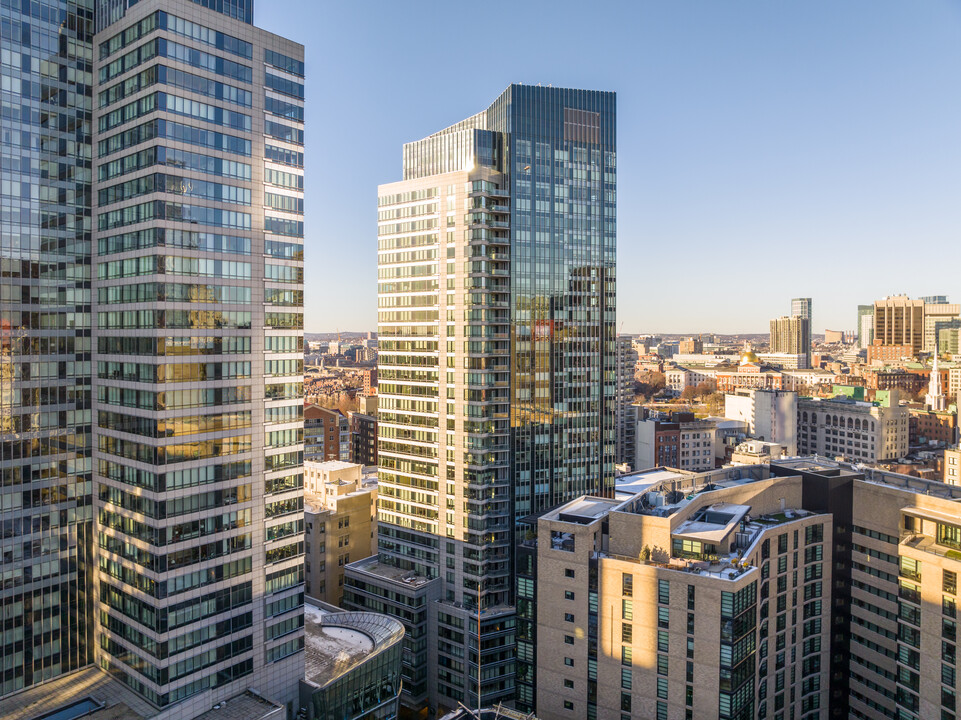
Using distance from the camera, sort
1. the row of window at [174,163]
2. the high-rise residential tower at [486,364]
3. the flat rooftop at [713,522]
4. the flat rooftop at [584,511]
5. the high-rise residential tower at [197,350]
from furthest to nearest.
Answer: the high-rise residential tower at [486,364]
the flat rooftop at [584,511]
the flat rooftop at [713,522]
the high-rise residential tower at [197,350]
the row of window at [174,163]

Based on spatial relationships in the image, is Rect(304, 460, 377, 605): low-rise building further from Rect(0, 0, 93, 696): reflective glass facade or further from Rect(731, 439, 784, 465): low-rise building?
Rect(731, 439, 784, 465): low-rise building

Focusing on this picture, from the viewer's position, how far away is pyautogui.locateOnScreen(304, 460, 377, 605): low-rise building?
4975 inches

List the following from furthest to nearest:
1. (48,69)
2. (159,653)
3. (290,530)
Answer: (290,530)
(48,69)
(159,653)

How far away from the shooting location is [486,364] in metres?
107

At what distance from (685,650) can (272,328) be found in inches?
2155

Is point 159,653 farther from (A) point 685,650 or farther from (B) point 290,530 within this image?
(A) point 685,650

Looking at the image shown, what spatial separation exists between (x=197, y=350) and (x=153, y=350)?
13.3ft

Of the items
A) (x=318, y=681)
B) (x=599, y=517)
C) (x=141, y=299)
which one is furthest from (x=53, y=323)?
(x=599, y=517)

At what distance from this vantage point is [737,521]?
238 ft

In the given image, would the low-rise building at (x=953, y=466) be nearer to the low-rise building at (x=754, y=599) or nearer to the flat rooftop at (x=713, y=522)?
A: the low-rise building at (x=754, y=599)

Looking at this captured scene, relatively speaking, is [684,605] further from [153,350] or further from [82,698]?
[82,698]

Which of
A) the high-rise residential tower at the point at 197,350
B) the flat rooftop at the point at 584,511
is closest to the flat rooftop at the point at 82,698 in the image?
the high-rise residential tower at the point at 197,350

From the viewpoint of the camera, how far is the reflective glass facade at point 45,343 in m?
69.3

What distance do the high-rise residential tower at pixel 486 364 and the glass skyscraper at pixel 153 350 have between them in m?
35.1
